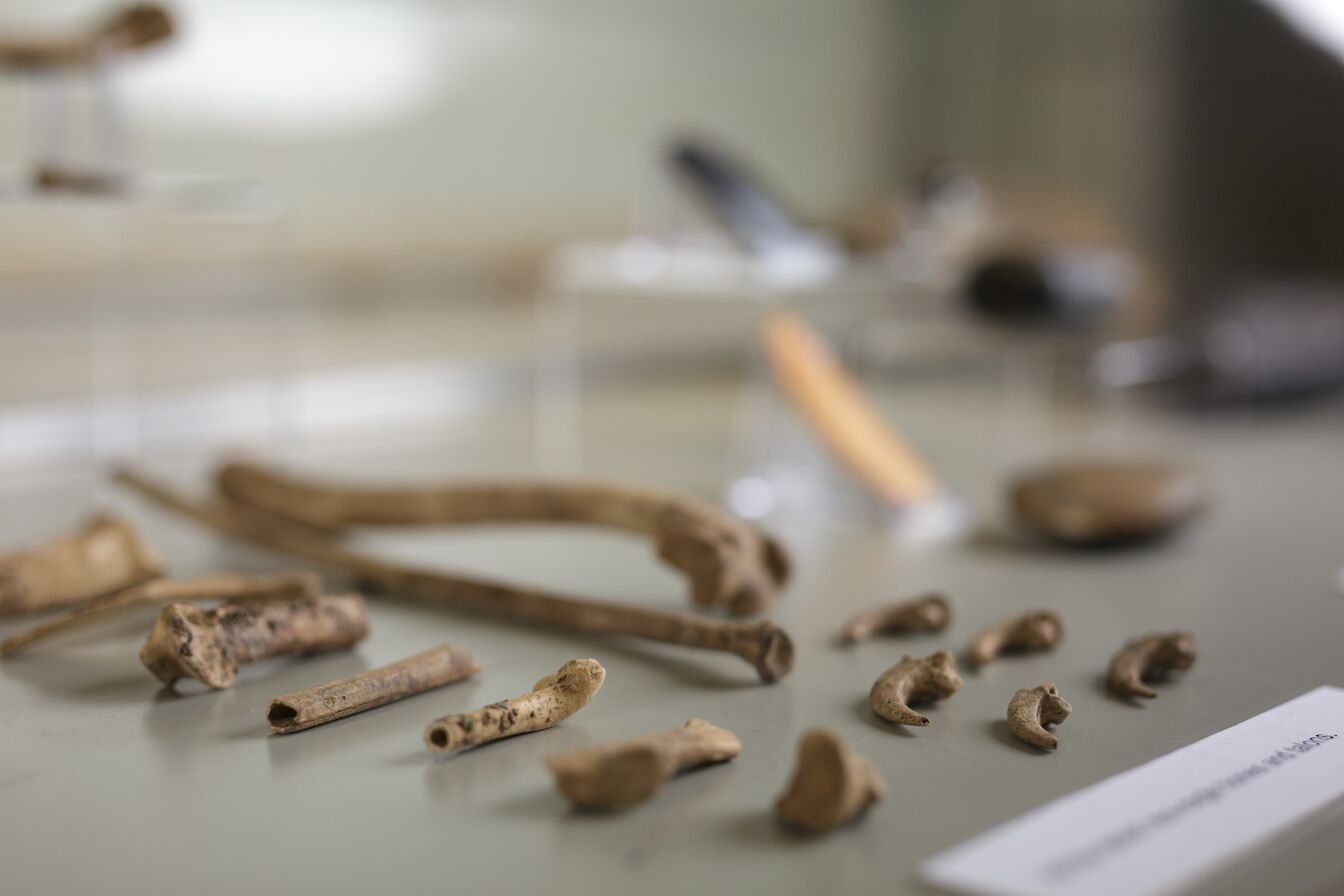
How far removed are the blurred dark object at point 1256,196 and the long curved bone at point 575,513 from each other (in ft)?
8.99

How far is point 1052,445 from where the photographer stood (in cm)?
370

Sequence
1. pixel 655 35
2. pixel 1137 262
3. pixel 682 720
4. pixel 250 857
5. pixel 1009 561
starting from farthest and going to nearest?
pixel 655 35, pixel 1137 262, pixel 1009 561, pixel 682 720, pixel 250 857

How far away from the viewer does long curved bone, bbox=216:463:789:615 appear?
1.82m

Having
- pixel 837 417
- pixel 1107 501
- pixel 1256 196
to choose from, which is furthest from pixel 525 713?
pixel 1256 196

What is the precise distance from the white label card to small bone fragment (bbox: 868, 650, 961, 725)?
230 mm

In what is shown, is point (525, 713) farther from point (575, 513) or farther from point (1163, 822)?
point (575, 513)

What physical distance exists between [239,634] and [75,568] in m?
0.42

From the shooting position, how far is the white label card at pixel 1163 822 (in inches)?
40.6

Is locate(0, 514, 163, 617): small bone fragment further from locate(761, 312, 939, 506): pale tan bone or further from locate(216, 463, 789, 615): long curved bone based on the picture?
locate(761, 312, 939, 506): pale tan bone

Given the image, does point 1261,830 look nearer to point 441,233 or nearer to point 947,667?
point 947,667

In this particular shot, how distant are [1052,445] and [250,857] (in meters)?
2.94

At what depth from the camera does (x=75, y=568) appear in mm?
1783

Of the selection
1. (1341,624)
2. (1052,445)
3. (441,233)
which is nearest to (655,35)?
(441,233)

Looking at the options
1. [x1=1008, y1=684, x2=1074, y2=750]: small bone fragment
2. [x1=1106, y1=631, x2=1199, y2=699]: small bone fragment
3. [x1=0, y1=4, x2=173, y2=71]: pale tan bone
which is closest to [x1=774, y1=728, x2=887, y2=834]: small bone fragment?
[x1=1008, y1=684, x2=1074, y2=750]: small bone fragment
